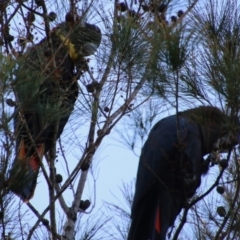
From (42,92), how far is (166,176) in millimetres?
835

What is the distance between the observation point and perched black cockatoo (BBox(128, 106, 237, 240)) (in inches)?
105

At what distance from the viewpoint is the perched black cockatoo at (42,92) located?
2137 mm

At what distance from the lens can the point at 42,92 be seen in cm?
229

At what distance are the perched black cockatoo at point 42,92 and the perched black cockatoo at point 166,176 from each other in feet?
1.38

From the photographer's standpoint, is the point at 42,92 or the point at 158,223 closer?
the point at 42,92

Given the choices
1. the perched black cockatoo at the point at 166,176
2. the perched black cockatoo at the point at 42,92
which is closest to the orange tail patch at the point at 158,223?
the perched black cockatoo at the point at 166,176

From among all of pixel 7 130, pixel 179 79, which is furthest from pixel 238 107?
pixel 7 130

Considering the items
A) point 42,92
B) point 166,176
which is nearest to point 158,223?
point 166,176

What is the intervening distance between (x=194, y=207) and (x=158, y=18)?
0.70 m

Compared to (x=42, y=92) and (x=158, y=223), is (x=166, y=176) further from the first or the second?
(x=42, y=92)

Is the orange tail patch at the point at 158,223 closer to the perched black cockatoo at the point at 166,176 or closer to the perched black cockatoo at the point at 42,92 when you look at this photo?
the perched black cockatoo at the point at 166,176

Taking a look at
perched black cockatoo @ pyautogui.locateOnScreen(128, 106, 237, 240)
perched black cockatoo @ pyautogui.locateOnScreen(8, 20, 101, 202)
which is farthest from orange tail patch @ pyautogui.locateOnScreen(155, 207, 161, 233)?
perched black cockatoo @ pyautogui.locateOnScreen(8, 20, 101, 202)

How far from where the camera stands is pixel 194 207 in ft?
8.14

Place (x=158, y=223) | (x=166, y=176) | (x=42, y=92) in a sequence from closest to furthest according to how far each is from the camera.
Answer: (x=42, y=92) → (x=158, y=223) → (x=166, y=176)
